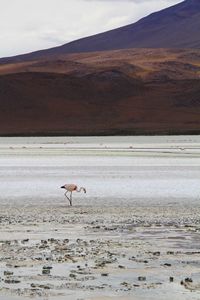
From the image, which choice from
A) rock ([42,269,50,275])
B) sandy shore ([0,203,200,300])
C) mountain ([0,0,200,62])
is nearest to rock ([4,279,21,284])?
sandy shore ([0,203,200,300])

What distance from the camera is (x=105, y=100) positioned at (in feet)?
266

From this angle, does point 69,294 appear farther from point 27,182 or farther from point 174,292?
point 27,182

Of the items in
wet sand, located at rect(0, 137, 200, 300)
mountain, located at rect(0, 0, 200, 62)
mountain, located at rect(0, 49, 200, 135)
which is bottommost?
wet sand, located at rect(0, 137, 200, 300)

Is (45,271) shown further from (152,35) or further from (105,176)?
(152,35)

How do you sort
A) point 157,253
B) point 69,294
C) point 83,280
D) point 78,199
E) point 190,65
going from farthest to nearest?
point 190,65 < point 78,199 < point 157,253 < point 83,280 < point 69,294

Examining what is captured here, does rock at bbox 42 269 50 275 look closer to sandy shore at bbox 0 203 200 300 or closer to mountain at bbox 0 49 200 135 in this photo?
sandy shore at bbox 0 203 200 300

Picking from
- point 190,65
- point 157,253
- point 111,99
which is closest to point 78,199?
point 157,253

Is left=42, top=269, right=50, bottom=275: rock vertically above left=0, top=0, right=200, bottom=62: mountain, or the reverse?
left=0, top=0, right=200, bottom=62: mountain

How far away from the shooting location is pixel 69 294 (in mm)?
9508

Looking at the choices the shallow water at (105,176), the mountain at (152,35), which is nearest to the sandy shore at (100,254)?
the shallow water at (105,176)

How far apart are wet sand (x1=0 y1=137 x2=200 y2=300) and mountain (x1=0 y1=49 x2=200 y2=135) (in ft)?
153

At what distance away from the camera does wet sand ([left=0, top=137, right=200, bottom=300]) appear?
995 centimetres

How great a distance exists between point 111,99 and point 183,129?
12921 mm

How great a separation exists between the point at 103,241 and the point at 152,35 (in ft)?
449
